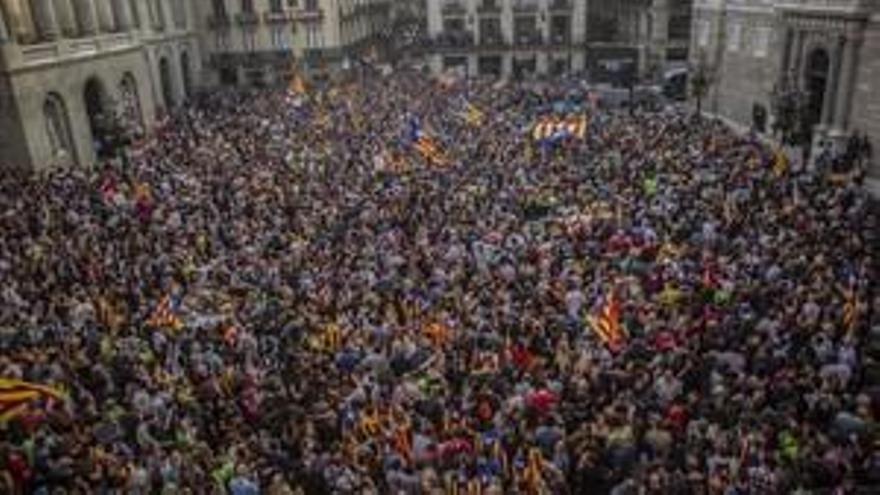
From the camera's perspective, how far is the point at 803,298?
16641 mm

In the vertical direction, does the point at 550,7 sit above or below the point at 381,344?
above

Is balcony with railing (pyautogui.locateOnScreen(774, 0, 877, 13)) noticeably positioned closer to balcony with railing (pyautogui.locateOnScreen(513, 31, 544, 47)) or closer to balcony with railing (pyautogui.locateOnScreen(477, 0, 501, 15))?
balcony with railing (pyautogui.locateOnScreen(513, 31, 544, 47))

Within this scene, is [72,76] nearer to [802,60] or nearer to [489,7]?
[802,60]

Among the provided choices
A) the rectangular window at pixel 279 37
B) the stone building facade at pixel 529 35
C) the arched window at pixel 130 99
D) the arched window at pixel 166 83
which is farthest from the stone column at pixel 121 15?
the stone building facade at pixel 529 35

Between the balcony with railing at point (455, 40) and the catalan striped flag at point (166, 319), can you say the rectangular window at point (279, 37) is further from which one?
the catalan striped flag at point (166, 319)

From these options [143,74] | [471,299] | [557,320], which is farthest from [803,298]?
[143,74]

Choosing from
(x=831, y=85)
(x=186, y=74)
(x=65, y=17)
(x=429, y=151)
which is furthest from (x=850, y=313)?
(x=186, y=74)

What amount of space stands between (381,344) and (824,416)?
8.17 metres

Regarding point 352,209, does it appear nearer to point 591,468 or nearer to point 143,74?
point 591,468

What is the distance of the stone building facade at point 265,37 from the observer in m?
59.8

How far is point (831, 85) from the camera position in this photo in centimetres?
2942

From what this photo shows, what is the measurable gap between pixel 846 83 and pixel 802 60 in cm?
318

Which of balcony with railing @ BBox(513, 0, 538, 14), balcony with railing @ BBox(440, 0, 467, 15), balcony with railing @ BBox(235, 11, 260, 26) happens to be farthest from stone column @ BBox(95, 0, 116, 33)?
balcony with railing @ BBox(513, 0, 538, 14)

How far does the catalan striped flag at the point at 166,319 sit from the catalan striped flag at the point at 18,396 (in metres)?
3.32
